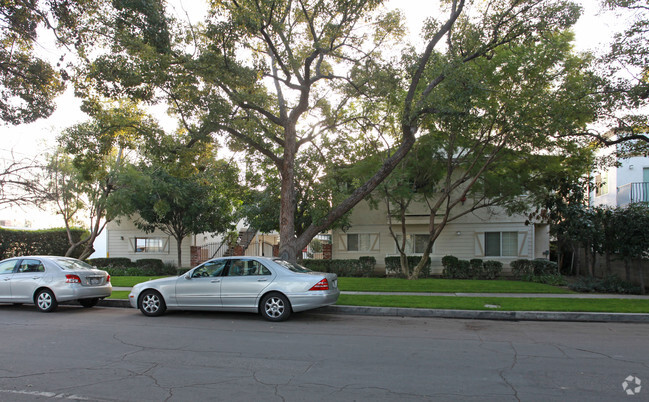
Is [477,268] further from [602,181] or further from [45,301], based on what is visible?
[45,301]

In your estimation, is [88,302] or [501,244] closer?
[88,302]

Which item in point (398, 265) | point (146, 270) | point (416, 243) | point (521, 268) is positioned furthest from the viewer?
point (146, 270)

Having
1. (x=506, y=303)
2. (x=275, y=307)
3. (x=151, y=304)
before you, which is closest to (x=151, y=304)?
(x=151, y=304)

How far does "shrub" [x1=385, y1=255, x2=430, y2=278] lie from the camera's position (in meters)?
21.5

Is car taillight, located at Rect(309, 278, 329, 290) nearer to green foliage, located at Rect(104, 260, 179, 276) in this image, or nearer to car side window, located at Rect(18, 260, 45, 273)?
car side window, located at Rect(18, 260, 45, 273)

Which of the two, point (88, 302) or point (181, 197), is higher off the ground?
point (181, 197)

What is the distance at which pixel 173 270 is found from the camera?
24594 millimetres

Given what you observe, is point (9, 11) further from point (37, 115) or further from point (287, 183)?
point (287, 183)

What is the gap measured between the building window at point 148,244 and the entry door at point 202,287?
18128 millimetres

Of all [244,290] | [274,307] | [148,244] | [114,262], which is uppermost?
[244,290]

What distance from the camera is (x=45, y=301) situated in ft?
34.9

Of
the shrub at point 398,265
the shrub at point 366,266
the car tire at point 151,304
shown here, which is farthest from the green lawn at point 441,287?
the shrub at point 366,266

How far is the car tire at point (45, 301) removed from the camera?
10594mm

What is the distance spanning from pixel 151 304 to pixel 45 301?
302 cm
